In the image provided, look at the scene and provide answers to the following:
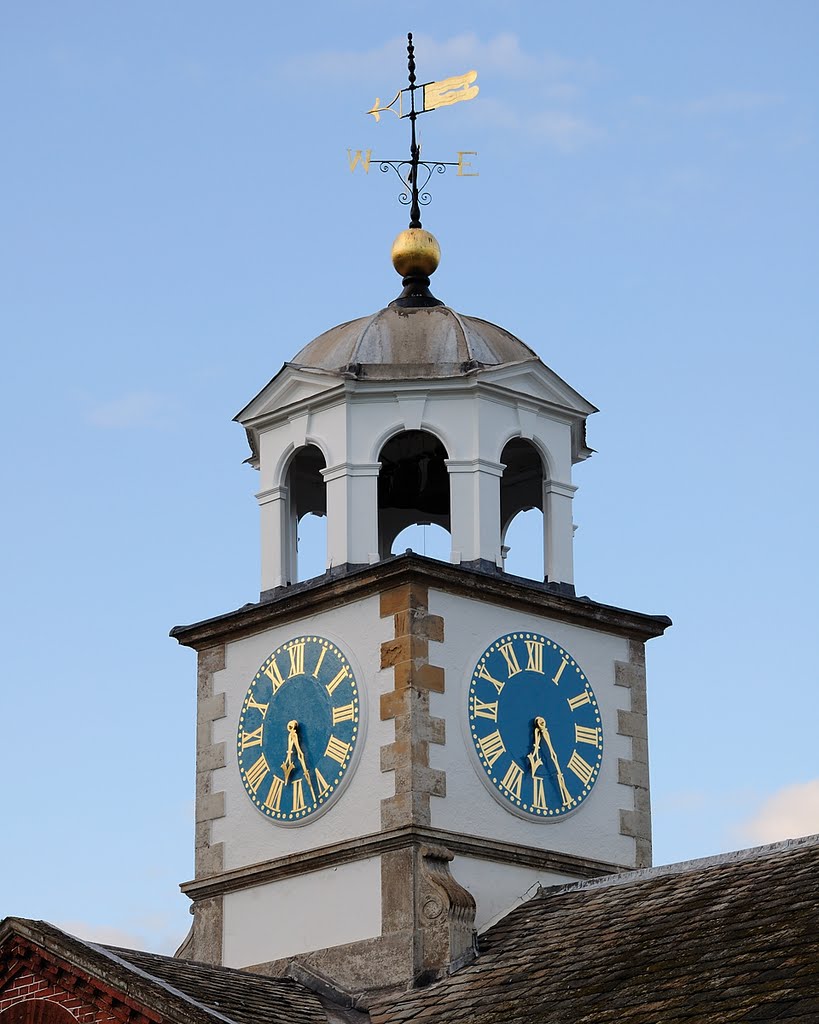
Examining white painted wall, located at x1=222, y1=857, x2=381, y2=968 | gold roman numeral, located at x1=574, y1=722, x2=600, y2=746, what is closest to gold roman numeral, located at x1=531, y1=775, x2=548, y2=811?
gold roman numeral, located at x1=574, y1=722, x2=600, y2=746

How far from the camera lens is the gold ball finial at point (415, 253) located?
2528cm

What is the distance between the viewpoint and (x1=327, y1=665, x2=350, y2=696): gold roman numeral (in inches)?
898

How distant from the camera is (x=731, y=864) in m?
20.4

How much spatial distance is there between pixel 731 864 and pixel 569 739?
3220mm

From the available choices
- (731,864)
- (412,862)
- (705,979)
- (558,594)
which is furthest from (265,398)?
(705,979)

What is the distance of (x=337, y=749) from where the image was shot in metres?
22.6

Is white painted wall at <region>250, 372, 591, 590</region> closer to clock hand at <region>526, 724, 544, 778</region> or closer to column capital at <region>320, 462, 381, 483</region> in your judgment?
column capital at <region>320, 462, 381, 483</region>

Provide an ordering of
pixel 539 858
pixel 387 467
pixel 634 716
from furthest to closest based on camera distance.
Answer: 1. pixel 387 467
2. pixel 634 716
3. pixel 539 858

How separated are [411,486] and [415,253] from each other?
2.60m

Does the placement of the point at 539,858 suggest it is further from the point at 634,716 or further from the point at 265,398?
the point at 265,398

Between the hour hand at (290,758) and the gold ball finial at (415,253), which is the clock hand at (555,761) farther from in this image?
the gold ball finial at (415,253)

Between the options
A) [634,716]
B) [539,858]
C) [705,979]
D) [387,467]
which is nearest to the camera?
[705,979]

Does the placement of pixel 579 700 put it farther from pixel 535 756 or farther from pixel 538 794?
pixel 538 794

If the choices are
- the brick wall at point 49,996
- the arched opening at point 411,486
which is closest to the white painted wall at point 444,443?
the arched opening at point 411,486
